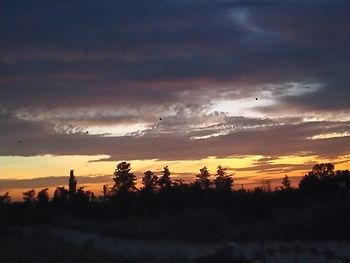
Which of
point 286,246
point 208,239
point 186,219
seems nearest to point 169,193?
point 186,219

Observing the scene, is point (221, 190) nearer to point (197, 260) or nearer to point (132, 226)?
point (132, 226)

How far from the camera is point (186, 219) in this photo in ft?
170

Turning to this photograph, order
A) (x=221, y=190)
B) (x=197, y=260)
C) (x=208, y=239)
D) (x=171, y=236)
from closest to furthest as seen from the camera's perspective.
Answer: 1. (x=197, y=260)
2. (x=208, y=239)
3. (x=171, y=236)
4. (x=221, y=190)

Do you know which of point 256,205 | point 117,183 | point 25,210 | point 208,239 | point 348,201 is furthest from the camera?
point 117,183

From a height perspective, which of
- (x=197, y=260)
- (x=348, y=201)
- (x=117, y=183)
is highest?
(x=117, y=183)

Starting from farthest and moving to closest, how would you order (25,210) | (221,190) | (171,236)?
(25,210)
(221,190)
(171,236)

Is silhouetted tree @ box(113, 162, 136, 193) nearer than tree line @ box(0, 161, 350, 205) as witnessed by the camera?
No

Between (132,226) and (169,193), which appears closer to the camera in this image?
(132,226)

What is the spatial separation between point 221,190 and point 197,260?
43.6 m

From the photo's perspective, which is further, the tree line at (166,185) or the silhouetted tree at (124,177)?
the silhouetted tree at (124,177)

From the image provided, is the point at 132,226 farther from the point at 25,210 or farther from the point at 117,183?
the point at 117,183

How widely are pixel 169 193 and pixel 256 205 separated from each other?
782 inches

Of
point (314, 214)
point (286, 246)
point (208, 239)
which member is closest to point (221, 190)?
point (208, 239)

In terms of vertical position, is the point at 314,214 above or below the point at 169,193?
below
